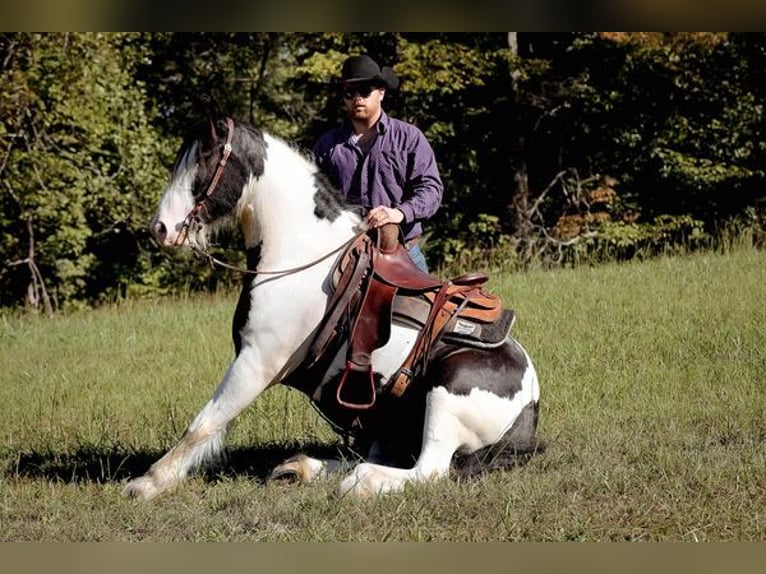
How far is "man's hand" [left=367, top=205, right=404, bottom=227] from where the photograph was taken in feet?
17.6

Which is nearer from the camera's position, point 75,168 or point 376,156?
point 376,156

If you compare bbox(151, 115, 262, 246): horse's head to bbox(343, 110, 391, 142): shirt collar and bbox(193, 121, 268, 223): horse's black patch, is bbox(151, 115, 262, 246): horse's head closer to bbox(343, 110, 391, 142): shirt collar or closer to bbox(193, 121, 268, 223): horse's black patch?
bbox(193, 121, 268, 223): horse's black patch

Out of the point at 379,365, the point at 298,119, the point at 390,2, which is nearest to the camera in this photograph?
the point at 390,2

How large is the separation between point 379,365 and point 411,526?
1.02 meters

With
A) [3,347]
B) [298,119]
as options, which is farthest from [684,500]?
[298,119]

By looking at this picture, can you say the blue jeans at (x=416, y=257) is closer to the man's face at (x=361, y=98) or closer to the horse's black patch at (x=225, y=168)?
the man's face at (x=361, y=98)

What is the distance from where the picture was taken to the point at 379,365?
5.26 meters

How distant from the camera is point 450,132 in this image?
20828 millimetres

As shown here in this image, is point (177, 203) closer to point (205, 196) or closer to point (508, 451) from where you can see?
point (205, 196)

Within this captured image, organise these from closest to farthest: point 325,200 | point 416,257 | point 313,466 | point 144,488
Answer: point 144,488 < point 325,200 < point 313,466 < point 416,257

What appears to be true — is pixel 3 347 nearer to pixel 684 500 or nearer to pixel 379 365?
pixel 379 365

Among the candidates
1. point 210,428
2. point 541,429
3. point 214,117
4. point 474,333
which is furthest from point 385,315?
point 541,429

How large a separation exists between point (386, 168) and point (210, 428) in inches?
68.4

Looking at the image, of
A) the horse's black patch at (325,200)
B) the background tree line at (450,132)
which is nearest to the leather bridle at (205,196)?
the horse's black patch at (325,200)
